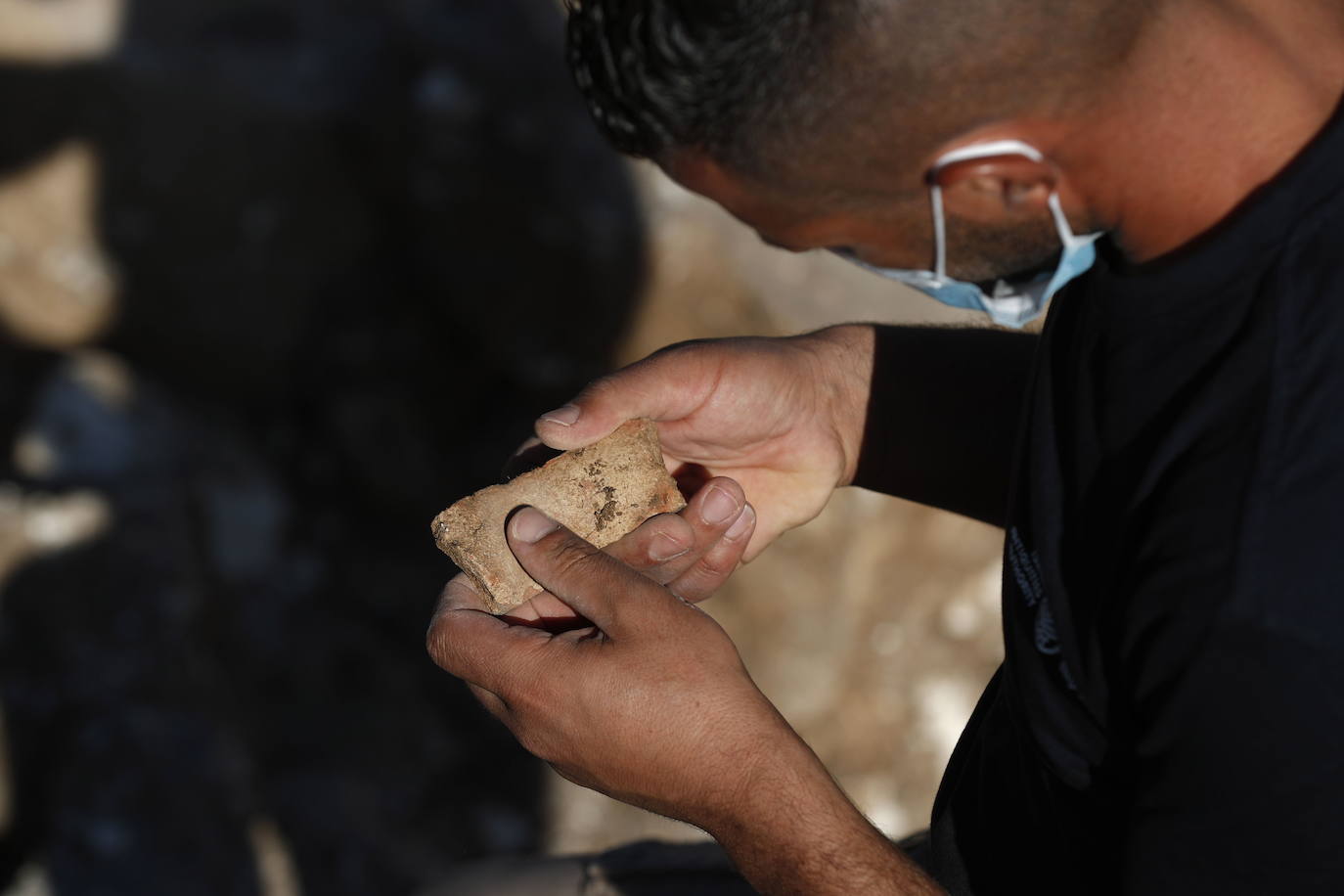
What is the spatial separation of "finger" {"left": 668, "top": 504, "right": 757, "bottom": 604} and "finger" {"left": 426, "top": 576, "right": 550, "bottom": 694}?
37 cm

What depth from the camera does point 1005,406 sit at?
7.07 ft

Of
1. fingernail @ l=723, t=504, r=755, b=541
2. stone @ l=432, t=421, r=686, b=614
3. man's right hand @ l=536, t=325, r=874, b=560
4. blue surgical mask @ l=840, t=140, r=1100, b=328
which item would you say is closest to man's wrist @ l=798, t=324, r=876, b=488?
man's right hand @ l=536, t=325, r=874, b=560

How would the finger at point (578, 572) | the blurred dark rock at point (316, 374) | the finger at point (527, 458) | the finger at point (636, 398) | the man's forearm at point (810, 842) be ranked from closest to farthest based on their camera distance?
the man's forearm at point (810, 842)
the finger at point (578, 572)
the finger at point (636, 398)
the finger at point (527, 458)
the blurred dark rock at point (316, 374)

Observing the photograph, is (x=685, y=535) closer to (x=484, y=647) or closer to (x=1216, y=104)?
(x=484, y=647)

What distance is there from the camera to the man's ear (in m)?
1.36

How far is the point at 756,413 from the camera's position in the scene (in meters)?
2.11

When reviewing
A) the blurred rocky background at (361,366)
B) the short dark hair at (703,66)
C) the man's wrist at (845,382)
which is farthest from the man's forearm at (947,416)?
the blurred rocky background at (361,366)

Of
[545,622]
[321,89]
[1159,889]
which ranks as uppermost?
[321,89]

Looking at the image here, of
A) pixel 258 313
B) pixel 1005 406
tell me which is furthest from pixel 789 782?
pixel 258 313

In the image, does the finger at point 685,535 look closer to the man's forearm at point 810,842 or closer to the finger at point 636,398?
the finger at point 636,398

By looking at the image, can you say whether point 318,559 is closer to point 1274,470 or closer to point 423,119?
point 423,119

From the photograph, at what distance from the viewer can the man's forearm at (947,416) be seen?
2168 mm

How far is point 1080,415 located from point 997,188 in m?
0.33

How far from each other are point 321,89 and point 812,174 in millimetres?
2935
